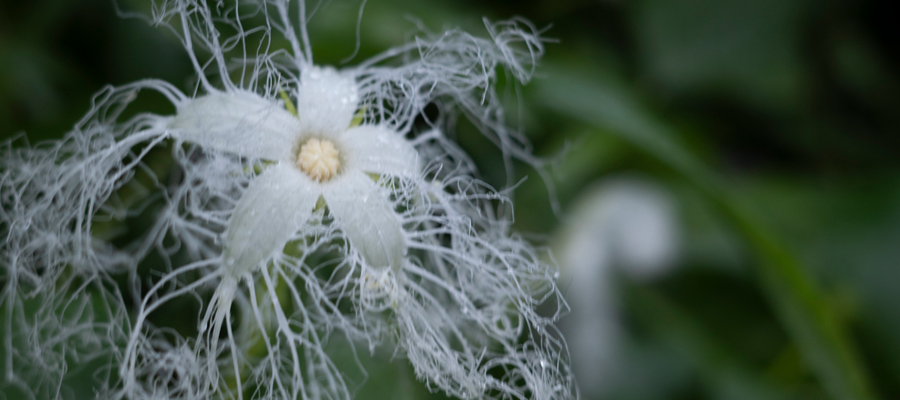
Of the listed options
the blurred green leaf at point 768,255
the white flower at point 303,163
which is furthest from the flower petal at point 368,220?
the blurred green leaf at point 768,255

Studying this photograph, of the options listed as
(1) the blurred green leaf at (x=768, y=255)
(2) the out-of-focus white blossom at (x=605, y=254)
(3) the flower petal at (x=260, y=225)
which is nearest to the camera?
(3) the flower petal at (x=260, y=225)

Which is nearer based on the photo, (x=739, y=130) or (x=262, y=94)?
(x=262, y=94)

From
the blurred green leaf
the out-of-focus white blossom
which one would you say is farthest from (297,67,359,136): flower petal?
the out-of-focus white blossom

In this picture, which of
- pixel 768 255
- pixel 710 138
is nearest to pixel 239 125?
pixel 768 255

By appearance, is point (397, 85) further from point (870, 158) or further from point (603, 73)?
point (870, 158)

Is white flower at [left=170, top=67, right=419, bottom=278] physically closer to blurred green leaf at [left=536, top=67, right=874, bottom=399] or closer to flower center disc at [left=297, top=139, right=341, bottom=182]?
flower center disc at [left=297, top=139, right=341, bottom=182]

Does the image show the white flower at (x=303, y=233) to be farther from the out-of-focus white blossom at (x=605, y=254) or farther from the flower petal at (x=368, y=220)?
the out-of-focus white blossom at (x=605, y=254)

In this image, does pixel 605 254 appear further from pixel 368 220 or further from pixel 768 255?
pixel 368 220

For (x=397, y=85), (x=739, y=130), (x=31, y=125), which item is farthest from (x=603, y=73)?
(x=31, y=125)
